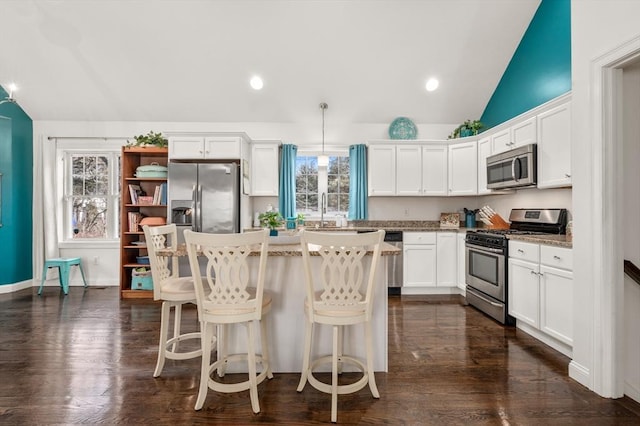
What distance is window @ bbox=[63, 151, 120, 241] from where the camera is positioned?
5.52m

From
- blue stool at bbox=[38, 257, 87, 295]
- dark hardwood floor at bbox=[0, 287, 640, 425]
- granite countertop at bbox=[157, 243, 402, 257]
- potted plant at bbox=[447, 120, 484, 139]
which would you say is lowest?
dark hardwood floor at bbox=[0, 287, 640, 425]

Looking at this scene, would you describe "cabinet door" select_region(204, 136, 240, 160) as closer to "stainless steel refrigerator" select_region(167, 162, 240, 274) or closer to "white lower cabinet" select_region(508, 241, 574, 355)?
"stainless steel refrigerator" select_region(167, 162, 240, 274)

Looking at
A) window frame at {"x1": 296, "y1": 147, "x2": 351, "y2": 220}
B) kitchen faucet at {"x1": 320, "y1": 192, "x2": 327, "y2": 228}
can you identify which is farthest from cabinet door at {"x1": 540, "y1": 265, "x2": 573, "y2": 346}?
kitchen faucet at {"x1": 320, "y1": 192, "x2": 327, "y2": 228}

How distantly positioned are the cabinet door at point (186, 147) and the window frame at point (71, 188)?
1345 millimetres

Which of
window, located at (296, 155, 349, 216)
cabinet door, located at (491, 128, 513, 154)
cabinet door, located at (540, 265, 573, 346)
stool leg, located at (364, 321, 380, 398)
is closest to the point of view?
stool leg, located at (364, 321, 380, 398)

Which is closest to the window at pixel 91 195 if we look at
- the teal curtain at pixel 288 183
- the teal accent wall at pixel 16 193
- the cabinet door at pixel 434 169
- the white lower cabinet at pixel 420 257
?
the teal accent wall at pixel 16 193

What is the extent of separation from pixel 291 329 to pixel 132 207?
3.86 meters

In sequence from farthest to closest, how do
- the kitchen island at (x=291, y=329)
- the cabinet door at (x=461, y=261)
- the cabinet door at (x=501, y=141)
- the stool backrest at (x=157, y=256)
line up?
the cabinet door at (x=461, y=261), the cabinet door at (x=501, y=141), the kitchen island at (x=291, y=329), the stool backrest at (x=157, y=256)

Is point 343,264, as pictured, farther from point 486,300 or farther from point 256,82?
point 256,82

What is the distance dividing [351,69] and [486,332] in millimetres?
3797

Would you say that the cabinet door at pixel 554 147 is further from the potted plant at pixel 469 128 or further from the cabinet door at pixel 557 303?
the potted plant at pixel 469 128

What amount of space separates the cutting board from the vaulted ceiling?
1548mm

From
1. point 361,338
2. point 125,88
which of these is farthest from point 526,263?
point 125,88

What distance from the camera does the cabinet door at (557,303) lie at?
2717 millimetres
